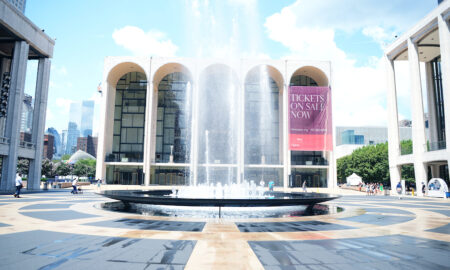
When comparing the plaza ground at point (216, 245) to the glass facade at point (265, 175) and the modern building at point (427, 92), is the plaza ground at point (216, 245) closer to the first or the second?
the modern building at point (427, 92)

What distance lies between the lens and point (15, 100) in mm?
30375

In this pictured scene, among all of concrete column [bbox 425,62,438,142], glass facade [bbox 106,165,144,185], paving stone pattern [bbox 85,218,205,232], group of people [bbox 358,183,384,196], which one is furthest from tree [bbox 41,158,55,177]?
concrete column [bbox 425,62,438,142]

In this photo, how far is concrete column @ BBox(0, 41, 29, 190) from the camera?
95.9 feet

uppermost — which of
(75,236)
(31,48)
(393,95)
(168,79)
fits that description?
(168,79)

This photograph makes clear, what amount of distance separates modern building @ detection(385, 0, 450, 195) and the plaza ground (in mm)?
26745

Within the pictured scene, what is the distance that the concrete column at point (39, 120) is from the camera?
33469 mm

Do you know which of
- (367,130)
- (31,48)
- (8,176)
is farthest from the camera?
(367,130)

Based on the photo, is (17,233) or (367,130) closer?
(17,233)

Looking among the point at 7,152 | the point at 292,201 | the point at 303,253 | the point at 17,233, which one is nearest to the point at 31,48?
the point at 7,152

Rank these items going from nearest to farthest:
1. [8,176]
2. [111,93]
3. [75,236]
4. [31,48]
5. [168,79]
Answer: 1. [75,236]
2. [8,176]
3. [31,48]
4. [111,93]
5. [168,79]

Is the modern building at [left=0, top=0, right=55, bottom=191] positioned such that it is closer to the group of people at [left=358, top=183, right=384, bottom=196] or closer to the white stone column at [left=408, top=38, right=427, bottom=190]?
the group of people at [left=358, top=183, right=384, bottom=196]

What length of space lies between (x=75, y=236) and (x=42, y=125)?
3335 centimetres

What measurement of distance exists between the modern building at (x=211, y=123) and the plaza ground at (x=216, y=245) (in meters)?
37.0

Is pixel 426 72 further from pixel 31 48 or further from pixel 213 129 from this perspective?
pixel 31 48
